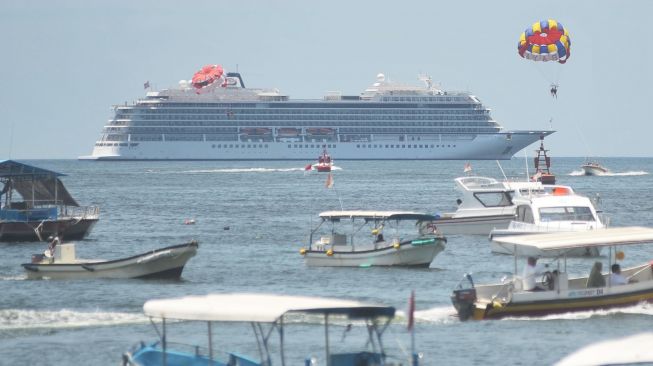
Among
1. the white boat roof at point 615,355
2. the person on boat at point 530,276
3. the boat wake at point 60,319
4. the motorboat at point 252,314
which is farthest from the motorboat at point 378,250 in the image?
the white boat roof at point 615,355

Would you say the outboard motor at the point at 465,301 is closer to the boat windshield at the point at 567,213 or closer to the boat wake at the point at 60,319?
the boat wake at the point at 60,319

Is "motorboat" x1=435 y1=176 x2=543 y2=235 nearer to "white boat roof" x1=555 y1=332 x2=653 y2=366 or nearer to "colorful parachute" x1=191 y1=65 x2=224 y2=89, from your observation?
"white boat roof" x1=555 y1=332 x2=653 y2=366

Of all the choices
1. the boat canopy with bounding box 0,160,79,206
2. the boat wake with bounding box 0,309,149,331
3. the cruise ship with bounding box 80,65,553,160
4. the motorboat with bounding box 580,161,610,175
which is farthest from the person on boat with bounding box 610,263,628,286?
the cruise ship with bounding box 80,65,553,160

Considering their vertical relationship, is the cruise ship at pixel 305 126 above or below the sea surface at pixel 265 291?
above

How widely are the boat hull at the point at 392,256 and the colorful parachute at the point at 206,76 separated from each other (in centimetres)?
15396

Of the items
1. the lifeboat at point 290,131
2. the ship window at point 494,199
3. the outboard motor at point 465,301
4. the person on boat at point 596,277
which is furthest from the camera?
the lifeboat at point 290,131

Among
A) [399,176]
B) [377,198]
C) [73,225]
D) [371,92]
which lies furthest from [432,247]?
[371,92]

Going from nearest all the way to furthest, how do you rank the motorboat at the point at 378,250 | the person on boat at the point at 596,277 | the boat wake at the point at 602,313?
the boat wake at the point at 602,313 → the person on boat at the point at 596,277 → the motorboat at the point at 378,250

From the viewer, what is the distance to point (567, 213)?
138ft

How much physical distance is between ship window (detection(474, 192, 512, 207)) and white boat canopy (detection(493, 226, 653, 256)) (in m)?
20.3

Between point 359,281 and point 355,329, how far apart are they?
860 centimetres

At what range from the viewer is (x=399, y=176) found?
131750 millimetres

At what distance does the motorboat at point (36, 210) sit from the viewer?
163 ft

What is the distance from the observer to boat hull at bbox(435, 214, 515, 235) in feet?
160
